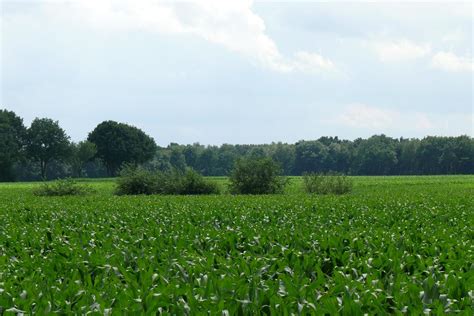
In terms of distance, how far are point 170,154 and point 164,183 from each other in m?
98.0

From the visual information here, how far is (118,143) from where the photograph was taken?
98750mm

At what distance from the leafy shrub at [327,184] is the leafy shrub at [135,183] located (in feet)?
41.3

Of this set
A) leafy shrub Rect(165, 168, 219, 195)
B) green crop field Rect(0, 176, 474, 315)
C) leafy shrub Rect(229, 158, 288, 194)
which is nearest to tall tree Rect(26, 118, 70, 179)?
leafy shrub Rect(165, 168, 219, 195)

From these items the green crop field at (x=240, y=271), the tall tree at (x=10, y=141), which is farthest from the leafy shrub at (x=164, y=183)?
the tall tree at (x=10, y=141)

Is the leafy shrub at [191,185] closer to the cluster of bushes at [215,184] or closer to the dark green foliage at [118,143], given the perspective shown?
the cluster of bushes at [215,184]

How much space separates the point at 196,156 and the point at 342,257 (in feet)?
441

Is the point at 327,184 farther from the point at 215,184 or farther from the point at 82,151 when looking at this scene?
the point at 82,151

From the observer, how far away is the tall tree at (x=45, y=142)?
96000mm

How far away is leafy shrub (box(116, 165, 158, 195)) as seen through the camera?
46312mm

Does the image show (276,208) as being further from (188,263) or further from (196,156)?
(196,156)

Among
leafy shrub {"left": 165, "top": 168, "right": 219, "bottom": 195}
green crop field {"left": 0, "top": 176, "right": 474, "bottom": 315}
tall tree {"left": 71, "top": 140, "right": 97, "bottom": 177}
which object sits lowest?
green crop field {"left": 0, "top": 176, "right": 474, "bottom": 315}

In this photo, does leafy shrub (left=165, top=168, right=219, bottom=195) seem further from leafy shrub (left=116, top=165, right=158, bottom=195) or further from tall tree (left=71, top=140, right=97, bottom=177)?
tall tree (left=71, top=140, right=97, bottom=177)

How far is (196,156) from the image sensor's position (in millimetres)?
143500

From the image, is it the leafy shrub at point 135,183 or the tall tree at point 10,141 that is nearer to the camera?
the leafy shrub at point 135,183
